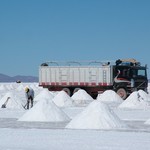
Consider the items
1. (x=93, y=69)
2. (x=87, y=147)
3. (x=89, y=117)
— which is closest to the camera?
(x=87, y=147)

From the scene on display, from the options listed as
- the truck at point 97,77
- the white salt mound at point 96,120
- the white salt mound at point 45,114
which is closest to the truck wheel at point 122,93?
the truck at point 97,77

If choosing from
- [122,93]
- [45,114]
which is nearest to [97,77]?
[122,93]

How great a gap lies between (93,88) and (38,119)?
21.7 m

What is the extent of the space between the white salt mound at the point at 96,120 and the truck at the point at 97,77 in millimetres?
22325

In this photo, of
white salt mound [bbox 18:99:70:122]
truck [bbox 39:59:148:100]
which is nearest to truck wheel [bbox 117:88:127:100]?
truck [bbox 39:59:148:100]

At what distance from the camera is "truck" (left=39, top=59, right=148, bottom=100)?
41344 millimetres

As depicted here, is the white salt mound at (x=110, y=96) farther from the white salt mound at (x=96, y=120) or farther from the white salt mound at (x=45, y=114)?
the white salt mound at (x=96, y=120)

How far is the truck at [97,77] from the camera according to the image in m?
41.3

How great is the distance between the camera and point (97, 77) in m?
42.3

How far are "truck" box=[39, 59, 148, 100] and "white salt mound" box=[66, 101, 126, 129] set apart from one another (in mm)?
22325

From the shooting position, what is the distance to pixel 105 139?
14.9m

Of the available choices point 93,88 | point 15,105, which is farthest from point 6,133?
point 93,88

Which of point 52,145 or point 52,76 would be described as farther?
point 52,76

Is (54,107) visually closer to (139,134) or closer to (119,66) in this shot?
(139,134)
